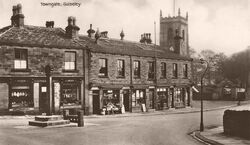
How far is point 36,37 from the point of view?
103 ft

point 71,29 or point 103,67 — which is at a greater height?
point 71,29

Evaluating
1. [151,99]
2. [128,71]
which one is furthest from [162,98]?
[128,71]

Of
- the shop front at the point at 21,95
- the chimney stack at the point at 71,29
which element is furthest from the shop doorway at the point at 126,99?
the shop front at the point at 21,95

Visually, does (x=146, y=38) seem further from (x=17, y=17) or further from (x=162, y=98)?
(x=17, y=17)

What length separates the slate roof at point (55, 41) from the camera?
3000 centimetres

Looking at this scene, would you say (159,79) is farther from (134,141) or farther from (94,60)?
(134,141)

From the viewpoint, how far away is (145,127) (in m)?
23.6

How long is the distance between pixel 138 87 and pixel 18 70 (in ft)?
42.2

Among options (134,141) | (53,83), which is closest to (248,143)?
(134,141)

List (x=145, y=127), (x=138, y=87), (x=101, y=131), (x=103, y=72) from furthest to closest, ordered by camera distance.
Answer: (x=138, y=87)
(x=103, y=72)
(x=145, y=127)
(x=101, y=131)

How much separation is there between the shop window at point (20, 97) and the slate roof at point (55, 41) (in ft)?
11.5

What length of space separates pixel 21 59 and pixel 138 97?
43.3ft

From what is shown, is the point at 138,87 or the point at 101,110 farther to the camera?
the point at 138,87

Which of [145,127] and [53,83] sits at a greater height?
[53,83]
